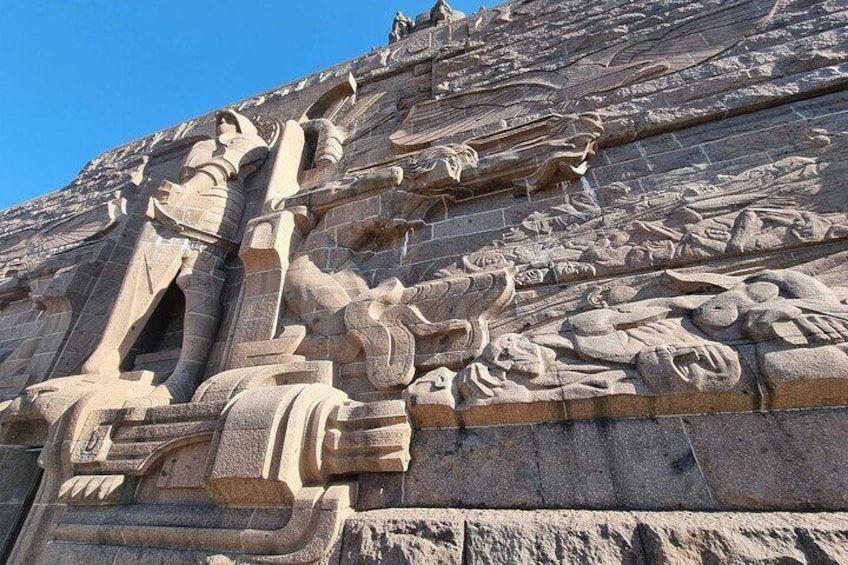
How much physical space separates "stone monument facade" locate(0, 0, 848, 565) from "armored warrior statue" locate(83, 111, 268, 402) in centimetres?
3

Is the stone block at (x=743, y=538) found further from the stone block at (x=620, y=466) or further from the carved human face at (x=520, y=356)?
the carved human face at (x=520, y=356)

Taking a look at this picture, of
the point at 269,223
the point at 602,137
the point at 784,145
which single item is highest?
the point at 602,137

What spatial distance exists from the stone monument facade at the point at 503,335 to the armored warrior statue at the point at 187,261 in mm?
30

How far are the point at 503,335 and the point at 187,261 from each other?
369 centimetres

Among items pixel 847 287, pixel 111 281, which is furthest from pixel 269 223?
pixel 847 287

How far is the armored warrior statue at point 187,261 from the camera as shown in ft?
12.7

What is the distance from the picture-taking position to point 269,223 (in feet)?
13.2

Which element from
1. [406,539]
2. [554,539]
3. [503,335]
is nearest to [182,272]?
[503,335]

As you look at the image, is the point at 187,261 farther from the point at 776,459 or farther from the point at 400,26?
the point at 400,26

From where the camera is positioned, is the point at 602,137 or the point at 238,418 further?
the point at 602,137

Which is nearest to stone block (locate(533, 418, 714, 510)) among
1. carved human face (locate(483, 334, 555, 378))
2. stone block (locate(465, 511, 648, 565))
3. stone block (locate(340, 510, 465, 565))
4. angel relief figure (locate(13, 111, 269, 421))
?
stone block (locate(465, 511, 648, 565))

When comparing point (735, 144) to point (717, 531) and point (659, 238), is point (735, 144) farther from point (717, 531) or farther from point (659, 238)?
point (717, 531)

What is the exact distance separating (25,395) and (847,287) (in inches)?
232

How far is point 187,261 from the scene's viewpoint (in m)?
4.38
